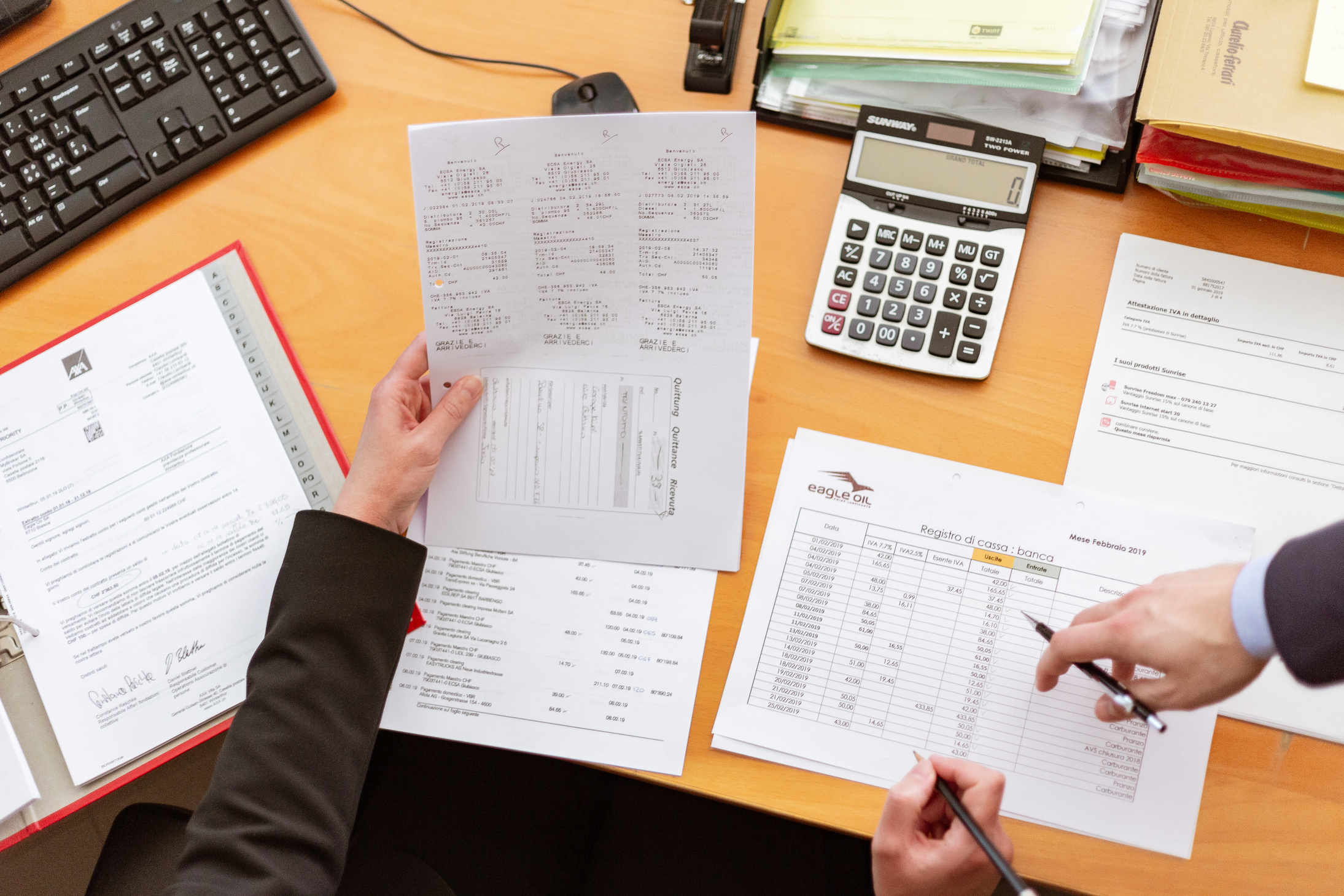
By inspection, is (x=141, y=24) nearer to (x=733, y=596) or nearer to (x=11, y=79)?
(x=11, y=79)

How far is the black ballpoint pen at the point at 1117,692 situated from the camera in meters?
0.56

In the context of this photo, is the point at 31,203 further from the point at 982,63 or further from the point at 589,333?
the point at 982,63

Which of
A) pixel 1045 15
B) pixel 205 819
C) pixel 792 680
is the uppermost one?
pixel 1045 15

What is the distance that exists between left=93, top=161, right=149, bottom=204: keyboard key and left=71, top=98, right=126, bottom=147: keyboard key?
28 mm

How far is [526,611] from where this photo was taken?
0.68m

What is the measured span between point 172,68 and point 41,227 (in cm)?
18

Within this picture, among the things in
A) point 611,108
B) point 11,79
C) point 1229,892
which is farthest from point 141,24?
point 1229,892

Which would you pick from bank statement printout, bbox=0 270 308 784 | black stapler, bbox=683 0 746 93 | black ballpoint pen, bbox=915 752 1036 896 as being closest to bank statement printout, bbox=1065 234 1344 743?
black ballpoint pen, bbox=915 752 1036 896

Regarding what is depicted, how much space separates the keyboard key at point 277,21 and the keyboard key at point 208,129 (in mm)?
92

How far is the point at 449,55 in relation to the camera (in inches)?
30.3

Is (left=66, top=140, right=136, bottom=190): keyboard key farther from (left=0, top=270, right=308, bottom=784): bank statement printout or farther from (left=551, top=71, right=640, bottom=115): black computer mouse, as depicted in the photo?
(left=551, top=71, right=640, bottom=115): black computer mouse

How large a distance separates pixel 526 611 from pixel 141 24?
64cm

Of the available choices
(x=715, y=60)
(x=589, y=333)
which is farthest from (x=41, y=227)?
(x=715, y=60)

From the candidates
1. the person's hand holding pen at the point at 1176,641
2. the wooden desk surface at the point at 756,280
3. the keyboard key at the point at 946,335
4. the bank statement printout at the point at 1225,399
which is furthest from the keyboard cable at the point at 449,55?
the person's hand holding pen at the point at 1176,641
